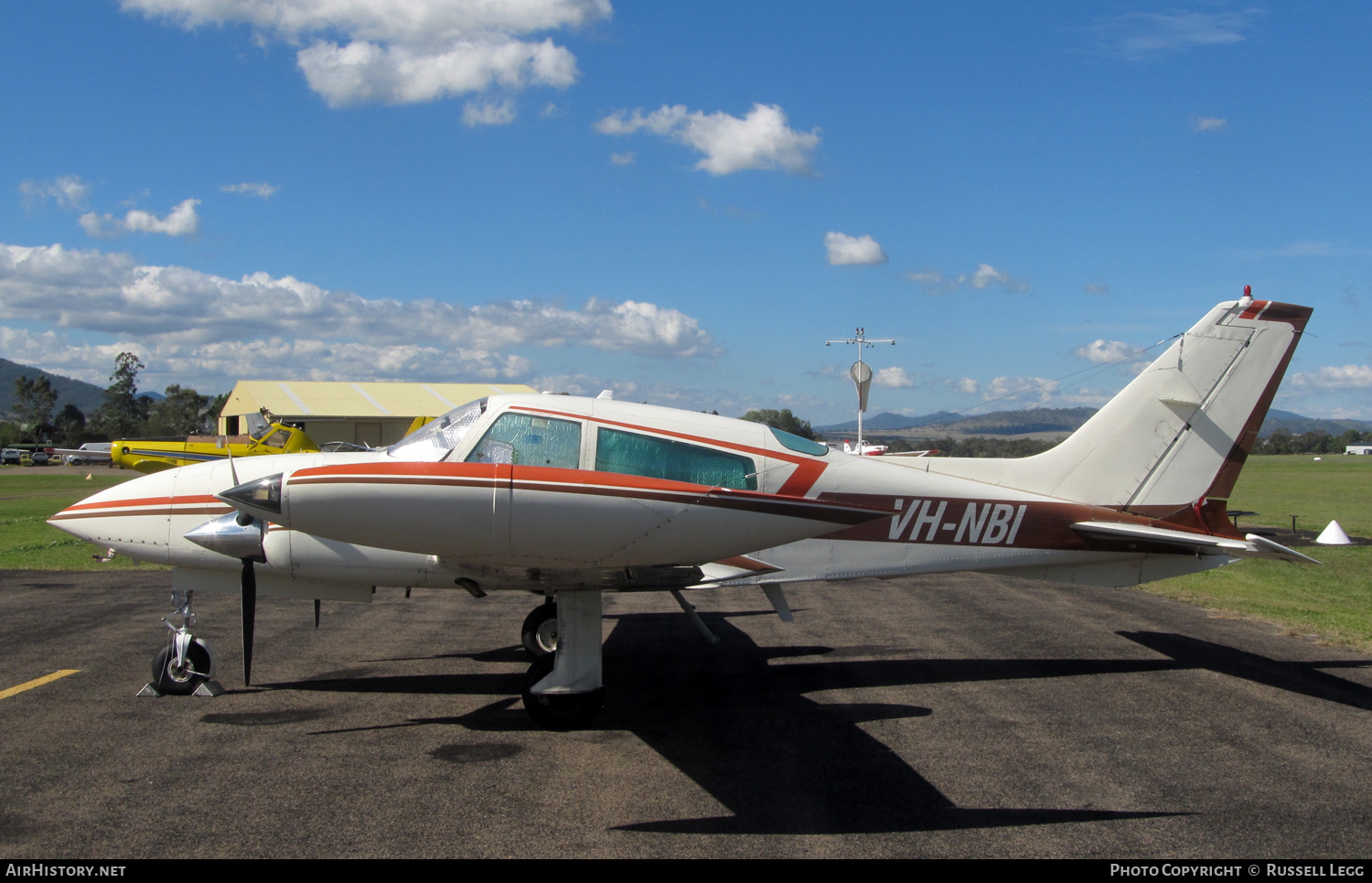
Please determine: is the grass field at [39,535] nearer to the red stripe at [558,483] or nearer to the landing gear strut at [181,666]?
the landing gear strut at [181,666]

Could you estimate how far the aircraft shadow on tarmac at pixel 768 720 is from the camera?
197 inches

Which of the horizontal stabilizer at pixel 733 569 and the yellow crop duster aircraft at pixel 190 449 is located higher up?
the yellow crop duster aircraft at pixel 190 449

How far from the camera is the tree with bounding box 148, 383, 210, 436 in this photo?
93500 millimetres

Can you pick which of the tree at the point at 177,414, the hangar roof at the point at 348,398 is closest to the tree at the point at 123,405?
the tree at the point at 177,414

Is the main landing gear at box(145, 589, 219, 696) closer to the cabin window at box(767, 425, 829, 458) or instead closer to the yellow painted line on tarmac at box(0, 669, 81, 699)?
the yellow painted line on tarmac at box(0, 669, 81, 699)

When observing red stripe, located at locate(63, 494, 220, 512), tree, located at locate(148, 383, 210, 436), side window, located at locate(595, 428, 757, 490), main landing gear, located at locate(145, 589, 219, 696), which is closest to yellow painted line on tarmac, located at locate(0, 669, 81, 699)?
main landing gear, located at locate(145, 589, 219, 696)

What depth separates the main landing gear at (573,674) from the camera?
6.49 m

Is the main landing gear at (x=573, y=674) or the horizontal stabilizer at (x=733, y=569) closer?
the main landing gear at (x=573, y=674)

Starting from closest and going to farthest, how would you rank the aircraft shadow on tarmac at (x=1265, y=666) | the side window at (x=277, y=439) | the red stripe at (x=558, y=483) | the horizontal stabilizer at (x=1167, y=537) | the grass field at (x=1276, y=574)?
1. the red stripe at (x=558, y=483)
2. the aircraft shadow on tarmac at (x=1265, y=666)
3. the horizontal stabilizer at (x=1167, y=537)
4. the grass field at (x=1276, y=574)
5. the side window at (x=277, y=439)

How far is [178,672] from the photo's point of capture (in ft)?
22.9

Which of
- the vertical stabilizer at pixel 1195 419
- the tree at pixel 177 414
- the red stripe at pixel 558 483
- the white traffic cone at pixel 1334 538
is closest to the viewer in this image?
the red stripe at pixel 558 483

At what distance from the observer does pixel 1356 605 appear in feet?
37.0

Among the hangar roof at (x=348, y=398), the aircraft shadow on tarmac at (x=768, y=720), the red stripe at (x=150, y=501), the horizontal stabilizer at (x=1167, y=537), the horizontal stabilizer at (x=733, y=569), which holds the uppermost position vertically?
the hangar roof at (x=348, y=398)
